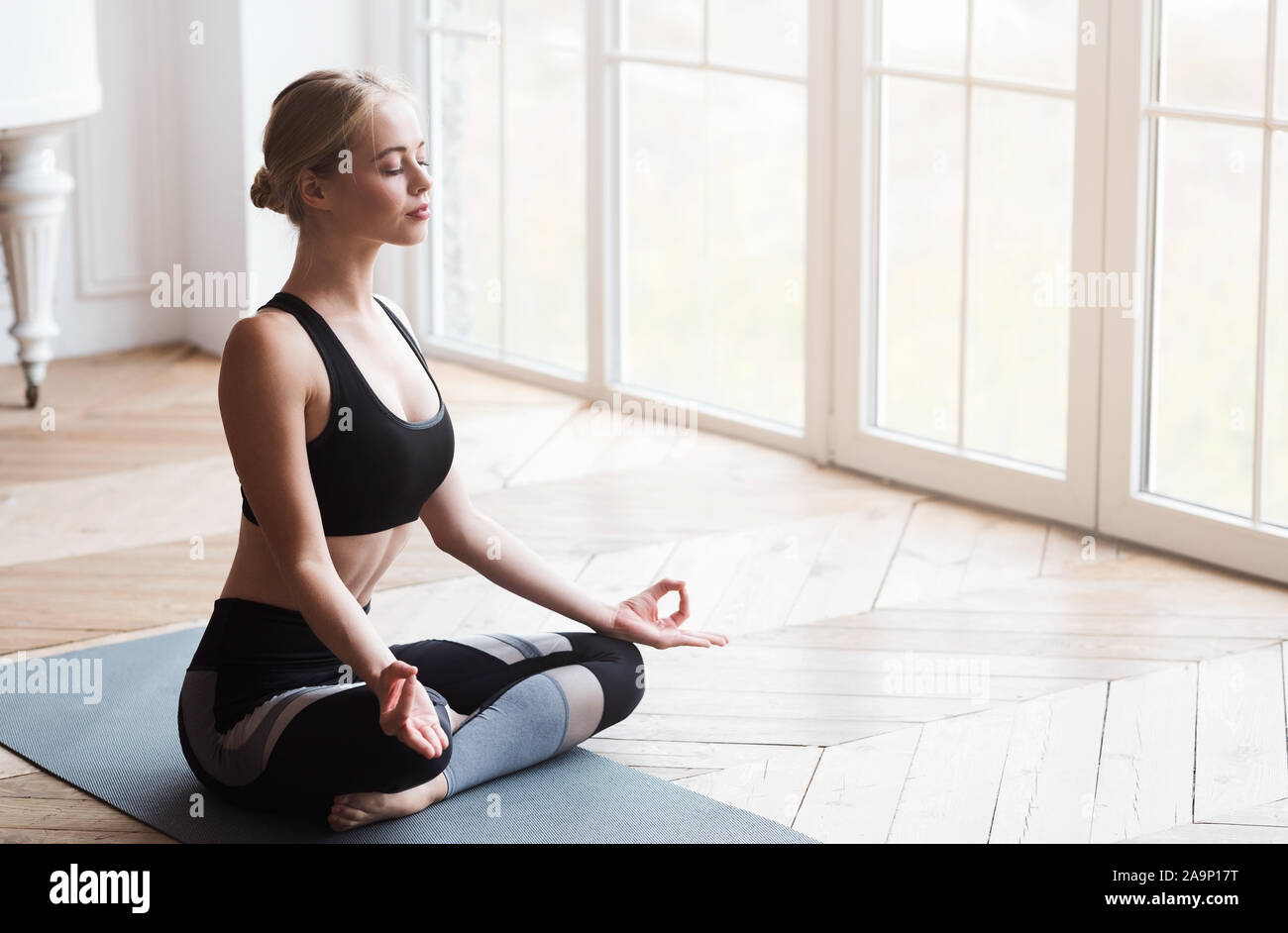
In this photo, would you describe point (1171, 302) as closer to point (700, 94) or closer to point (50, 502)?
point (700, 94)

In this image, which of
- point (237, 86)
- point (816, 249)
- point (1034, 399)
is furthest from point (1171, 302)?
point (237, 86)

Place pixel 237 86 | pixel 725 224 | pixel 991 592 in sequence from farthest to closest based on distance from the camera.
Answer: pixel 237 86
pixel 725 224
pixel 991 592

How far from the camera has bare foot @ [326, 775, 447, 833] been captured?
1999mm

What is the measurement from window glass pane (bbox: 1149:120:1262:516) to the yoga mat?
4.49 ft

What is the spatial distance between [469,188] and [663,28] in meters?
0.90

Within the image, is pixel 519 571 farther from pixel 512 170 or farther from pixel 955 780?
pixel 512 170

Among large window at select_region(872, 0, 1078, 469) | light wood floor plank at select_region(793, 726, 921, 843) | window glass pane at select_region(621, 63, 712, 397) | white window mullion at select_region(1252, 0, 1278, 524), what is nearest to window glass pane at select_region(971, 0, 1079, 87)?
large window at select_region(872, 0, 1078, 469)

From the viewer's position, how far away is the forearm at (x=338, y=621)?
1.87m

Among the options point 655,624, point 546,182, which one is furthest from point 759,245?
point 655,624

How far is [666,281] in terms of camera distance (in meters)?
4.19

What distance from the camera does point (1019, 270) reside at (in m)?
3.36

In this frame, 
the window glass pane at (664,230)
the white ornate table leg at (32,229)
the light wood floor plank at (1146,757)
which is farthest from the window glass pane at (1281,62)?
the white ornate table leg at (32,229)

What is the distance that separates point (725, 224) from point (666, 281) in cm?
24

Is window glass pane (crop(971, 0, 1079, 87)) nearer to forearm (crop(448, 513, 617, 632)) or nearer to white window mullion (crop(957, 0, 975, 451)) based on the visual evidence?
white window mullion (crop(957, 0, 975, 451))
